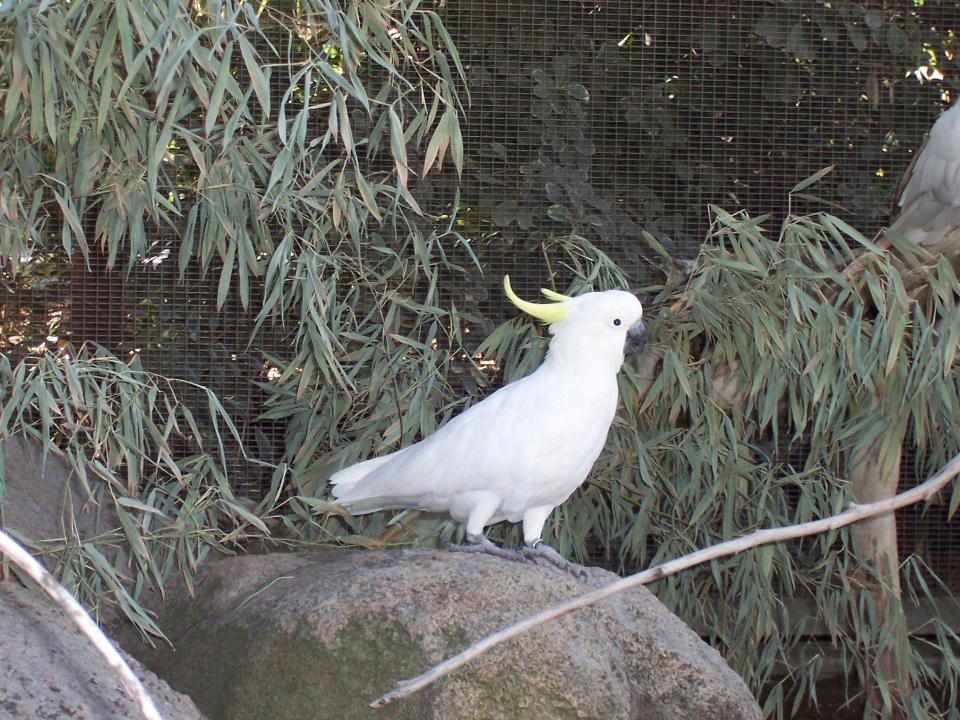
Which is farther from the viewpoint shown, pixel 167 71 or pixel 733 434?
pixel 733 434

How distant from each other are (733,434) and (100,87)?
125 centimetres

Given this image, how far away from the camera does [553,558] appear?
69.4 inches

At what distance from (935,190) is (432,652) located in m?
1.46

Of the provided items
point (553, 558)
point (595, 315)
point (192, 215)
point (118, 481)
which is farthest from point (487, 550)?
point (192, 215)

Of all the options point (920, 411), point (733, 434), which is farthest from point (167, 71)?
point (920, 411)

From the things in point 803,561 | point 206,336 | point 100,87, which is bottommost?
point 803,561

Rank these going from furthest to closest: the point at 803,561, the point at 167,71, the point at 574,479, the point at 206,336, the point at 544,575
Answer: the point at 803,561 < the point at 206,336 < the point at 574,479 < the point at 544,575 < the point at 167,71

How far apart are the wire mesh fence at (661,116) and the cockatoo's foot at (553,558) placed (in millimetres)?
690

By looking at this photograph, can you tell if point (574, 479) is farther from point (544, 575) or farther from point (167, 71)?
point (167, 71)

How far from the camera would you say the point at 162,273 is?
2160mm

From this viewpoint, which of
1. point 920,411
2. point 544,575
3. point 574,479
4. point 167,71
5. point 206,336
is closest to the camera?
point 167,71

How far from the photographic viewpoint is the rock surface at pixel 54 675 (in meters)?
1.31

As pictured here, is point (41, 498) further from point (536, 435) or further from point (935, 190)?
point (935, 190)

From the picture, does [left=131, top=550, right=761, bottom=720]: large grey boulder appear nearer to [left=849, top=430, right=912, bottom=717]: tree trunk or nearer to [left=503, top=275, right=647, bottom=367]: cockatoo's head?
[left=503, top=275, right=647, bottom=367]: cockatoo's head
